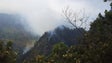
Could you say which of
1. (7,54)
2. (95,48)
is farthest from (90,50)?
(7,54)

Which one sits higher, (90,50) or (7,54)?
(7,54)

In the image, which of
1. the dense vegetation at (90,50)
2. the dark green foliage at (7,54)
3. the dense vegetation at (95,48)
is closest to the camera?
the dark green foliage at (7,54)

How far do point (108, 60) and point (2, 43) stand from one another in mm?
6102

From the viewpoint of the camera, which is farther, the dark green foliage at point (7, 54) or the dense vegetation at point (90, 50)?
the dense vegetation at point (90, 50)

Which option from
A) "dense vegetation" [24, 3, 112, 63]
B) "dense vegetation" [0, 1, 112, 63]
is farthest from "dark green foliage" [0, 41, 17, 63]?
"dense vegetation" [24, 3, 112, 63]

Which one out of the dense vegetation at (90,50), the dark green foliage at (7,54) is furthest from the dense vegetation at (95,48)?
the dark green foliage at (7,54)

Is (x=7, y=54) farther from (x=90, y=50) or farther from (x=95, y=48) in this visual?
(x=95, y=48)

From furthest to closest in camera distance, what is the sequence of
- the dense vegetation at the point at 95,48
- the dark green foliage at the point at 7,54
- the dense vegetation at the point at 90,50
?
the dense vegetation at the point at 95,48 → the dense vegetation at the point at 90,50 → the dark green foliage at the point at 7,54

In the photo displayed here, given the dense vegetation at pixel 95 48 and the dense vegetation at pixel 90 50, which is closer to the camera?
the dense vegetation at pixel 90 50

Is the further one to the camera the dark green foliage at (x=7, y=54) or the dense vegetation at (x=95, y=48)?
the dense vegetation at (x=95, y=48)

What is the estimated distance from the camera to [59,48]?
29438mm

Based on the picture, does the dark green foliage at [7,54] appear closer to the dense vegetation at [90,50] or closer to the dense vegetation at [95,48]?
the dense vegetation at [90,50]

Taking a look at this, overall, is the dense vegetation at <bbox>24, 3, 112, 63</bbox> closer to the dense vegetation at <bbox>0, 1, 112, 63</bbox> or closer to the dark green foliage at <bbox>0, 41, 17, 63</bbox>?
the dense vegetation at <bbox>0, 1, 112, 63</bbox>

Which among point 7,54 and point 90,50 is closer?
point 7,54
